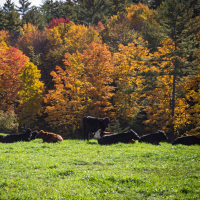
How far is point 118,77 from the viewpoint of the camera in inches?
1483

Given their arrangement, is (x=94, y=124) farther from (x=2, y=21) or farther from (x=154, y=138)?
(x=2, y=21)

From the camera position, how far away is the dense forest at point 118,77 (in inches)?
1077

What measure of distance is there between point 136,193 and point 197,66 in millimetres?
23071

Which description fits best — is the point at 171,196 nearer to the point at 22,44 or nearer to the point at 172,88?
the point at 172,88

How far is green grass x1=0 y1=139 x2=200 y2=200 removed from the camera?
7156 millimetres

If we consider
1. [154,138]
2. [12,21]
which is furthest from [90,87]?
[12,21]

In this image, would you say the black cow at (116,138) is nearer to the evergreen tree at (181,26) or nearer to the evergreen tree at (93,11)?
the evergreen tree at (181,26)

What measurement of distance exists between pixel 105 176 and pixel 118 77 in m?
30.1

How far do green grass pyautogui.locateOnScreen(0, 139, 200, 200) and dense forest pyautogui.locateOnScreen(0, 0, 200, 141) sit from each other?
16298 millimetres

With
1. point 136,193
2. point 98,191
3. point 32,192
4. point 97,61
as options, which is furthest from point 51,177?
point 97,61

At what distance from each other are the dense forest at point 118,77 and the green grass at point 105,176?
53.5 ft

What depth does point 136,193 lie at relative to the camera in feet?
23.9

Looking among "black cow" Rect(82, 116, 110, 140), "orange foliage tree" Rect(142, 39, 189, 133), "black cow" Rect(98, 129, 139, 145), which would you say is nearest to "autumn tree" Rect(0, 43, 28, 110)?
"black cow" Rect(82, 116, 110, 140)

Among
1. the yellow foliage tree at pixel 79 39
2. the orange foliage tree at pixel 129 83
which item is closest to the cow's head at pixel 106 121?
the orange foliage tree at pixel 129 83
